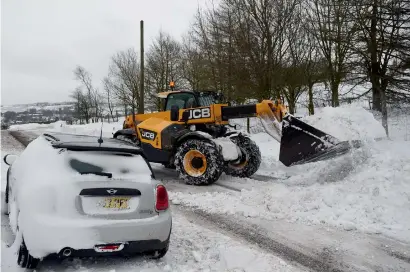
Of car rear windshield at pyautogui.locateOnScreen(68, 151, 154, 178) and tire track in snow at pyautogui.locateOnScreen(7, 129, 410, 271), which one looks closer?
car rear windshield at pyautogui.locateOnScreen(68, 151, 154, 178)

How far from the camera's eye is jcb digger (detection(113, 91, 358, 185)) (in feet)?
26.2

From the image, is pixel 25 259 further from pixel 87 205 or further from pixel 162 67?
pixel 162 67

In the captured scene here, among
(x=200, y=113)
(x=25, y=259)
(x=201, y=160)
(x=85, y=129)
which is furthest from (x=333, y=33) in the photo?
(x=85, y=129)

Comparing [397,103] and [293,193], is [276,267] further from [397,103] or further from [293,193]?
[397,103]

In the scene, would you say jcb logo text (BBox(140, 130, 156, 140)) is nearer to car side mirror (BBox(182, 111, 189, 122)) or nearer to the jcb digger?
the jcb digger

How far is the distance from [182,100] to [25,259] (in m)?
6.70

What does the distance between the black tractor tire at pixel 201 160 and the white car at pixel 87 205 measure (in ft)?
13.0

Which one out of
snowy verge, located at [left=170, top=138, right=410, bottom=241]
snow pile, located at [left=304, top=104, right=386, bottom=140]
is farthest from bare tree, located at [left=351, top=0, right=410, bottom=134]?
snowy verge, located at [left=170, top=138, right=410, bottom=241]

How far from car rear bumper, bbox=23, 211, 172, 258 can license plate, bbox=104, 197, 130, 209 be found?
15cm

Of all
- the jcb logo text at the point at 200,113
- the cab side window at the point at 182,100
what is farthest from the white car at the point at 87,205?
the cab side window at the point at 182,100

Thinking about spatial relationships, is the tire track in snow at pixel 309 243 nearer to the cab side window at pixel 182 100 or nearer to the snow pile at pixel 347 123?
the snow pile at pixel 347 123

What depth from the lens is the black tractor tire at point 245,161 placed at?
955cm

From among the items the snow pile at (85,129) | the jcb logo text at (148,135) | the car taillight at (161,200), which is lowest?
the car taillight at (161,200)

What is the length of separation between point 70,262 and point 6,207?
2.58m
